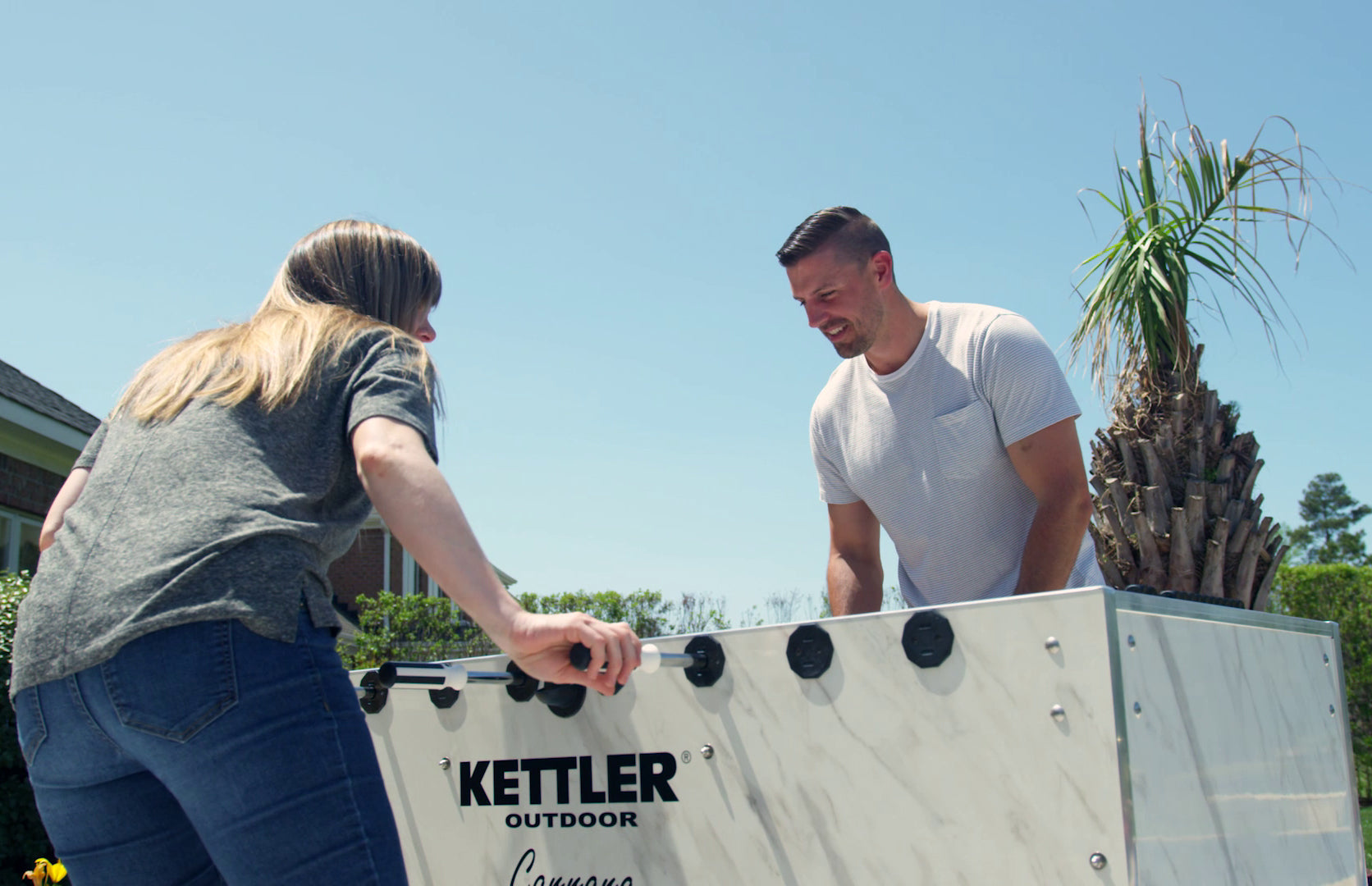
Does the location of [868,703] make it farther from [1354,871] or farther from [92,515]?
[1354,871]

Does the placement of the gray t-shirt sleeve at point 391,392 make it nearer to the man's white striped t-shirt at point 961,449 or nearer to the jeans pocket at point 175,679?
the jeans pocket at point 175,679

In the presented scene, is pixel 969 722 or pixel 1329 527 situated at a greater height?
pixel 1329 527

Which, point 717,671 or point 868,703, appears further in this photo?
point 717,671

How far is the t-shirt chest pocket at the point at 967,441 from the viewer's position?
2.81 metres

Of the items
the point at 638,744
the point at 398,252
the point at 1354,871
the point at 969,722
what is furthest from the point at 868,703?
the point at 1354,871

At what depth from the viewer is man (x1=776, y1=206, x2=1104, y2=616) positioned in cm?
270

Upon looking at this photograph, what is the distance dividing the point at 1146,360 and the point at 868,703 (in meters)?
5.42

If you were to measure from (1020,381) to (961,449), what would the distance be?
243 millimetres

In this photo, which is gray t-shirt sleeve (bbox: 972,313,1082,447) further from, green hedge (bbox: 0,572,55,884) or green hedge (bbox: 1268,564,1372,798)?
green hedge (bbox: 1268,564,1372,798)

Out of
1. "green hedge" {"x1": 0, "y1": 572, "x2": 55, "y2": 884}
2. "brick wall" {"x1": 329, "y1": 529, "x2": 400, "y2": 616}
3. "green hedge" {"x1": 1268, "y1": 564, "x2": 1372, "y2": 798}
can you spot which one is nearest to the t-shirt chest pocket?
"green hedge" {"x1": 0, "y1": 572, "x2": 55, "y2": 884}

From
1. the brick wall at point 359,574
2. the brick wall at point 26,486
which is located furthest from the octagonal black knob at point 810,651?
the brick wall at point 359,574

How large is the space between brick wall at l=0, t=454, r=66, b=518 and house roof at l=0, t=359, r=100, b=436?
1.53ft

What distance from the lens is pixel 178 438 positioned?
1436 mm

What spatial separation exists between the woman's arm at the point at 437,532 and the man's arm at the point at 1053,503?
1.54 m
